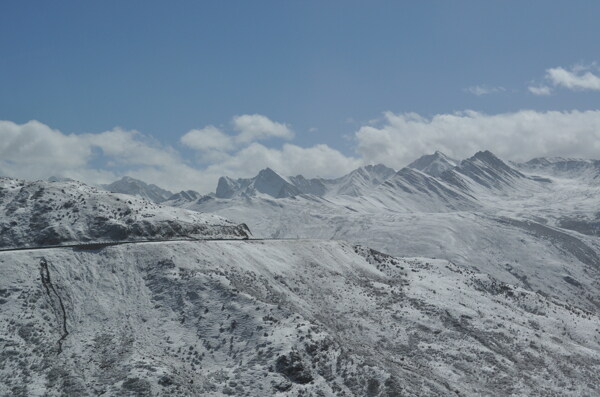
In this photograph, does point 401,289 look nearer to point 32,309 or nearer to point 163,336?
point 163,336

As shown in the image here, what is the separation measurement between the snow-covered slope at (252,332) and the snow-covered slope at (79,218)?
8.81 meters

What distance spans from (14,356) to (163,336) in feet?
38.9

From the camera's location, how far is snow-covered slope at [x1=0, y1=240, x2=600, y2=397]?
42.4 m

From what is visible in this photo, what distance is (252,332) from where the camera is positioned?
4844 cm

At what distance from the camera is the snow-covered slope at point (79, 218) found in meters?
66.9

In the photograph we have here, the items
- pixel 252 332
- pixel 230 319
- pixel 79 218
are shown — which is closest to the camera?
pixel 252 332

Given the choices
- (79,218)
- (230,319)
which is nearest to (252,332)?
(230,319)

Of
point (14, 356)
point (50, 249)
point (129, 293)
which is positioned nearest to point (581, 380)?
point (129, 293)

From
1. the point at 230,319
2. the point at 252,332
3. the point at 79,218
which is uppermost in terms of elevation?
the point at 79,218

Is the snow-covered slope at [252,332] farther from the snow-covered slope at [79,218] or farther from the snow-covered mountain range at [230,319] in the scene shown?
the snow-covered slope at [79,218]

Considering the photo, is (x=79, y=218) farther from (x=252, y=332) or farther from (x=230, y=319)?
(x=252, y=332)

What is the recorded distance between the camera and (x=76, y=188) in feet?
263

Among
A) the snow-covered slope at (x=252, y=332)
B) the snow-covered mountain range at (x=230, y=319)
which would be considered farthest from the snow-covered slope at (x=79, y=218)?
the snow-covered slope at (x=252, y=332)

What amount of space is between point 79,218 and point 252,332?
1374 inches
